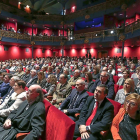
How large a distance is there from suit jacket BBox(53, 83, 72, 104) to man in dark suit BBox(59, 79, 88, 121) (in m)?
0.38

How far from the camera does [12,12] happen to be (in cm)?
1437

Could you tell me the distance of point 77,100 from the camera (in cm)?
244

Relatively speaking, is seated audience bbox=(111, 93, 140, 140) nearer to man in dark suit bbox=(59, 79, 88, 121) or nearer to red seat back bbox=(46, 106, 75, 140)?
red seat back bbox=(46, 106, 75, 140)

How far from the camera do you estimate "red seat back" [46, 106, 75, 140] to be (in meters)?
1.28

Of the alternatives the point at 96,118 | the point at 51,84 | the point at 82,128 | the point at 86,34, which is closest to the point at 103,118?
the point at 96,118

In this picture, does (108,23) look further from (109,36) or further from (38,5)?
(38,5)

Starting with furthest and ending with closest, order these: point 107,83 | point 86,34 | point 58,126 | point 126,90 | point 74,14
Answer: point 74,14 < point 86,34 < point 107,83 < point 126,90 < point 58,126

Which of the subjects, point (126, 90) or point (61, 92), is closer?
point (126, 90)

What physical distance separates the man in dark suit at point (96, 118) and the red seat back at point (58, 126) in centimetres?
45

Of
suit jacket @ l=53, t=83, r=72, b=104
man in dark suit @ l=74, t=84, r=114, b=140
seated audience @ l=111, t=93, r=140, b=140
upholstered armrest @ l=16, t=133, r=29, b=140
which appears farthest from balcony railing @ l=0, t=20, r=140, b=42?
upholstered armrest @ l=16, t=133, r=29, b=140

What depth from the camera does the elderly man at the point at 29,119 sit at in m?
1.61

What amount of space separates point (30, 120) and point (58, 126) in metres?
0.51

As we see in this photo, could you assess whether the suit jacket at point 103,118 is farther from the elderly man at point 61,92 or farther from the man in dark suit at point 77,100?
the elderly man at point 61,92

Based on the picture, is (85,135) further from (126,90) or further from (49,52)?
(49,52)
